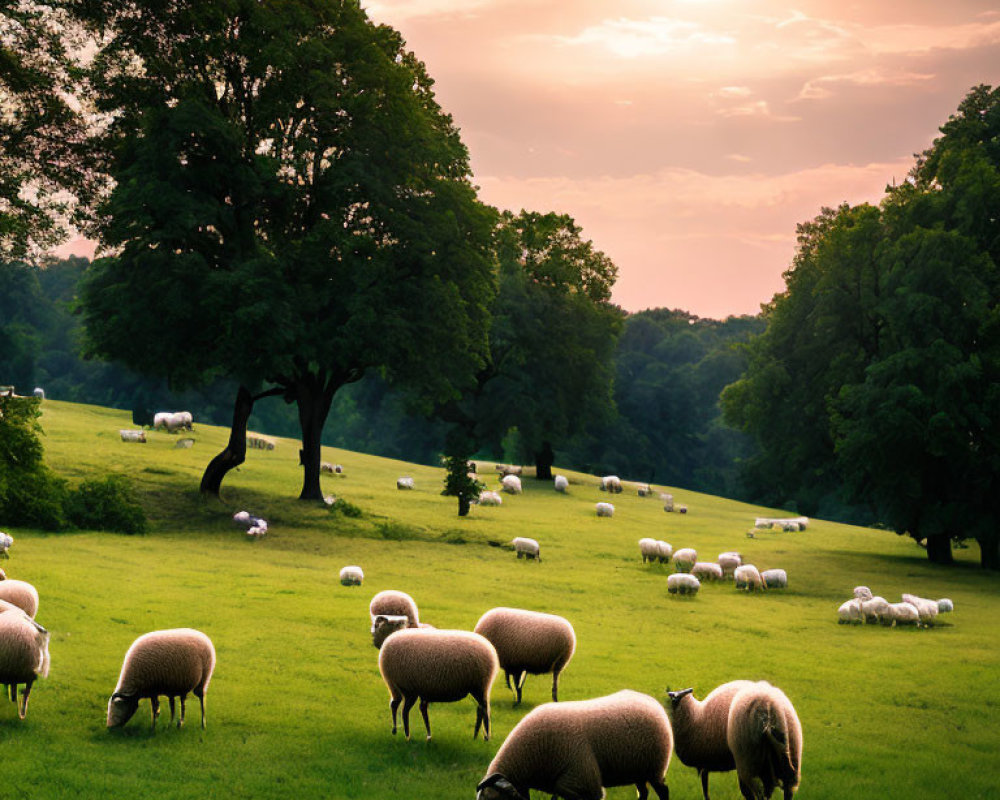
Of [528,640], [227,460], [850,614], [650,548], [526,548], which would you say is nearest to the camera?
[528,640]

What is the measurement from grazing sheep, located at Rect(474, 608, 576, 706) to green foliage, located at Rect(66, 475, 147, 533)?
19.5 m

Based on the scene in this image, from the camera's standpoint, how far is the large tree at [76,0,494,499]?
3181 cm

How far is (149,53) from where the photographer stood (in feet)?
109

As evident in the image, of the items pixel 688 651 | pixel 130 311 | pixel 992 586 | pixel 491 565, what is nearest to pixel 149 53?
pixel 130 311

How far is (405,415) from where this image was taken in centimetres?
7612

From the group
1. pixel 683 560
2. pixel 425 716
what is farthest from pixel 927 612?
pixel 425 716

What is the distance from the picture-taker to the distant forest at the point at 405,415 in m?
85.4

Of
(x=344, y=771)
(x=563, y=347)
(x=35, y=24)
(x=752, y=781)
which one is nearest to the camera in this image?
(x=752, y=781)

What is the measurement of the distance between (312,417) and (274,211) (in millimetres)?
8402

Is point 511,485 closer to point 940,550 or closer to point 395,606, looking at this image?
point 940,550

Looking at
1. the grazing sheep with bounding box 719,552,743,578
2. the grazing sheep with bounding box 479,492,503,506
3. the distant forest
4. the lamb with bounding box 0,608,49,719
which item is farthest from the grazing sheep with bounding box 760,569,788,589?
the distant forest

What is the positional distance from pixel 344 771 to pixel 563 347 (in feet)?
170

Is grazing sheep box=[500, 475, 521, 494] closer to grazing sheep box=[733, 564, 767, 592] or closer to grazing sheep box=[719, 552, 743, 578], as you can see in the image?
grazing sheep box=[719, 552, 743, 578]

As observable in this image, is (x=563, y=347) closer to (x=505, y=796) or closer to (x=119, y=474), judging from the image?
(x=119, y=474)
